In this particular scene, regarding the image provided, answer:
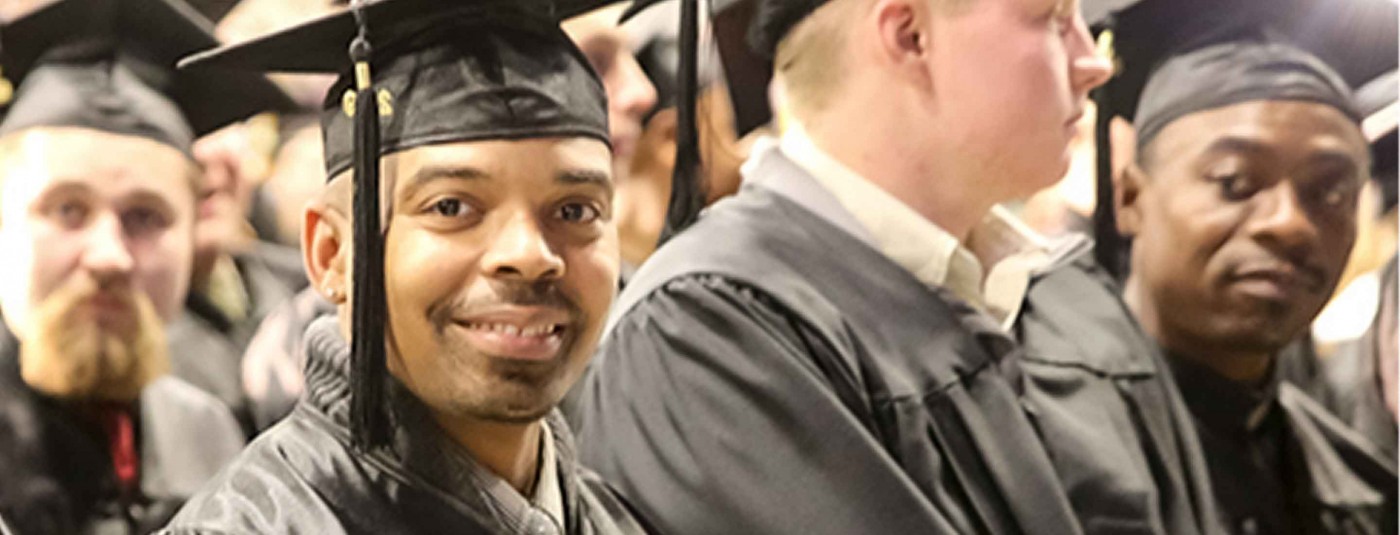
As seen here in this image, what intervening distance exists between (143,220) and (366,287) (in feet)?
1.23

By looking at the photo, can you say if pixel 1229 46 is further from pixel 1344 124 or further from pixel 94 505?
pixel 94 505

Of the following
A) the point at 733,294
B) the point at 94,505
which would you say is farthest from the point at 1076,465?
the point at 94,505

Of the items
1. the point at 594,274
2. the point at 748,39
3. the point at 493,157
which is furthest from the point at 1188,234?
the point at 493,157

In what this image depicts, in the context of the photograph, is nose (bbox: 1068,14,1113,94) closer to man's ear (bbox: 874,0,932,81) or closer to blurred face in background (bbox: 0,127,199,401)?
man's ear (bbox: 874,0,932,81)

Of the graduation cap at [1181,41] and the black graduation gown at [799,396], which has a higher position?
the graduation cap at [1181,41]

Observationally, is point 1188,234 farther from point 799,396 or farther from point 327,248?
point 327,248

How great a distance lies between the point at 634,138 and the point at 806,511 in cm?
43

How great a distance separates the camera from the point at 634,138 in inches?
71.3

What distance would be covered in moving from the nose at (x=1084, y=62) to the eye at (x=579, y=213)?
0.63 metres

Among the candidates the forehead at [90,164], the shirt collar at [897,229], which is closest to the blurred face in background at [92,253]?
the forehead at [90,164]

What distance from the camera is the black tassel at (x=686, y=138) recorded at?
5.65 ft

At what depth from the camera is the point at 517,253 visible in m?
1.40

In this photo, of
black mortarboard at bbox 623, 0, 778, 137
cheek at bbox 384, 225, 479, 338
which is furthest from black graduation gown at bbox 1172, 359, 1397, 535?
cheek at bbox 384, 225, 479, 338

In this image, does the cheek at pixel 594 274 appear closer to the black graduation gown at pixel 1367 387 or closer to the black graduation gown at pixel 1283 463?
the black graduation gown at pixel 1283 463
